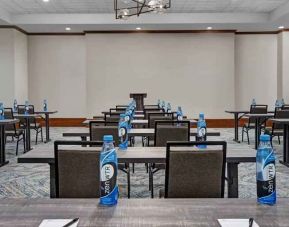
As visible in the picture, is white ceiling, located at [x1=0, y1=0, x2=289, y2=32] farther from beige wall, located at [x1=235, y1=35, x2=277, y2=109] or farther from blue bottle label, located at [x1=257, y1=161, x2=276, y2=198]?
blue bottle label, located at [x1=257, y1=161, x2=276, y2=198]

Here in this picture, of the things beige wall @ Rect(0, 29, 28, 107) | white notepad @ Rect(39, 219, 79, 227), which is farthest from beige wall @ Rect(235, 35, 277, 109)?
white notepad @ Rect(39, 219, 79, 227)

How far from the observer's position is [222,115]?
13.3m

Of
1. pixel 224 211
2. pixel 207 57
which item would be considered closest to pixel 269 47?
pixel 207 57

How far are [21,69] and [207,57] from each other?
6268mm

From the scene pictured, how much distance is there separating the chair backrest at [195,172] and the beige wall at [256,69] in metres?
11.9

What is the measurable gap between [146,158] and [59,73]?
37.9 feet

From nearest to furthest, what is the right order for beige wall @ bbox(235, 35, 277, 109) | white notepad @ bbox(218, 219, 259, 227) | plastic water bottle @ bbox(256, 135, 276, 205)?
white notepad @ bbox(218, 219, 259, 227)
plastic water bottle @ bbox(256, 135, 276, 205)
beige wall @ bbox(235, 35, 277, 109)

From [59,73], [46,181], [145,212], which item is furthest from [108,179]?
[59,73]

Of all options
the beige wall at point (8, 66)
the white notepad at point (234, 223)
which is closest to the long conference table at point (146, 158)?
the white notepad at point (234, 223)

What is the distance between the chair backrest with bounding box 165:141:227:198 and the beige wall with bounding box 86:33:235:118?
11.0 m

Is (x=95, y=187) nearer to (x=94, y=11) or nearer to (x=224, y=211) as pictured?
(x=224, y=211)

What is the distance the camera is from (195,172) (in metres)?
2.15

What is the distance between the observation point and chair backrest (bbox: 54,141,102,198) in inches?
86.3

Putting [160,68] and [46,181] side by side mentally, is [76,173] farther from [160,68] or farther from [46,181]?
[160,68]
